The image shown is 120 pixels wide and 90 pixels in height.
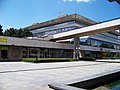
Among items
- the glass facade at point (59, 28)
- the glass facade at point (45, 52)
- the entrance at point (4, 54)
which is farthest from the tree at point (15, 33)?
the entrance at point (4, 54)

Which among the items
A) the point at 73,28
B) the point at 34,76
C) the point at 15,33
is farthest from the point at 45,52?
the point at 34,76

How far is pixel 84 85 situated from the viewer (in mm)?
9219

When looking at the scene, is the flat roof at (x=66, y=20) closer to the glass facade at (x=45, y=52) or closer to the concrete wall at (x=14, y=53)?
the glass facade at (x=45, y=52)

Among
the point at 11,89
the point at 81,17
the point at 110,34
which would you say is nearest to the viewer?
the point at 11,89

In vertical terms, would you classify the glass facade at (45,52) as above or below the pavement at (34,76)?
above

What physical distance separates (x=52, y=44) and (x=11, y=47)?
370 inches

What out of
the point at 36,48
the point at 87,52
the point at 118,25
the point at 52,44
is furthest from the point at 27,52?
the point at 87,52

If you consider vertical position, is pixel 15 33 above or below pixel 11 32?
below

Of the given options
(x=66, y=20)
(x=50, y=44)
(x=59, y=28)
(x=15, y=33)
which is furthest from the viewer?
(x=15, y=33)

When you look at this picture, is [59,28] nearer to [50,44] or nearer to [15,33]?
[15,33]

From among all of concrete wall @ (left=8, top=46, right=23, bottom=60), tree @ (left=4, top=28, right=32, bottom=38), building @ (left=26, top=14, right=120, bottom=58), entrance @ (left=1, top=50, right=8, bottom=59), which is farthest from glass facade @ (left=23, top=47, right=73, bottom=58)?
tree @ (left=4, top=28, right=32, bottom=38)

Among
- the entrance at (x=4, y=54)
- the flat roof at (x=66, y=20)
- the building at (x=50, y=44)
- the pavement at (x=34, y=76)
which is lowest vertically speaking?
the pavement at (x=34, y=76)

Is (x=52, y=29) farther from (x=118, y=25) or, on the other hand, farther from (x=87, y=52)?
(x=118, y=25)

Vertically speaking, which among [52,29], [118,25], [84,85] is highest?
[52,29]
